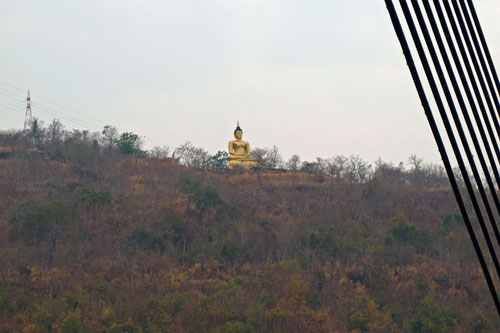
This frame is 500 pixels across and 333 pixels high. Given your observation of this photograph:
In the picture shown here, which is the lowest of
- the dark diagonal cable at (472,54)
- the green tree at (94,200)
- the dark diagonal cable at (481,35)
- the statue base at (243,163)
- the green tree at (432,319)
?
the green tree at (432,319)

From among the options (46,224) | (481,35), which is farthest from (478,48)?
(46,224)

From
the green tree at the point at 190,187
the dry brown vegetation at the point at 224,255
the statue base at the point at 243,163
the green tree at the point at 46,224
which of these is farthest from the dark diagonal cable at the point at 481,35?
the statue base at the point at 243,163

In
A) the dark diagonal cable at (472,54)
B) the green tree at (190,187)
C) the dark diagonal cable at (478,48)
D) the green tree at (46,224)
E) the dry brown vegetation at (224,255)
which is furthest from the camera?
the green tree at (190,187)

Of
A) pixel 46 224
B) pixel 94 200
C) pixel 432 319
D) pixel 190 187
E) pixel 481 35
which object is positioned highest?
pixel 190 187

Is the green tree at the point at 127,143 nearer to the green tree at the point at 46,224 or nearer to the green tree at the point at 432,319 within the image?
the green tree at the point at 46,224

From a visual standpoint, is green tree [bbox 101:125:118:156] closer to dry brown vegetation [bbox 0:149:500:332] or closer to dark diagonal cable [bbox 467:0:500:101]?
dry brown vegetation [bbox 0:149:500:332]

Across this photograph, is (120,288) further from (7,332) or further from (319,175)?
(319,175)

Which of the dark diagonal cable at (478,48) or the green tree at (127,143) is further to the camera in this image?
the green tree at (127,143)

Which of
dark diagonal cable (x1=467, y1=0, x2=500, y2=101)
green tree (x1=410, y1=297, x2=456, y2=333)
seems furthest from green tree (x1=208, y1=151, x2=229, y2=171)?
dark diagonal cable (x1=467, y1=0, x2=500, y2=101)

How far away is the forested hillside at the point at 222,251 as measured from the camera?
54.0 feet

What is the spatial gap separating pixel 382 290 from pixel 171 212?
10.2m

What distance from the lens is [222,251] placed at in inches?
891

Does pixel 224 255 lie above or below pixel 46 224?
below

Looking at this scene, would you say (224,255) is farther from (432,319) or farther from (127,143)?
(127,143)
